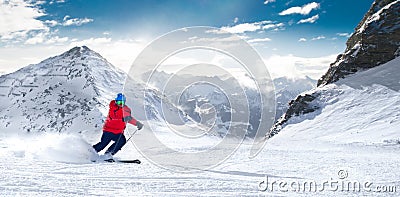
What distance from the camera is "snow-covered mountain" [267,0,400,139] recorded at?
25.1 m

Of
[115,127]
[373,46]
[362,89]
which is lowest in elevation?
[115,127]

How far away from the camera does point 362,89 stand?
107 feet

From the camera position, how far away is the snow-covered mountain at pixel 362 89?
82.4 ft

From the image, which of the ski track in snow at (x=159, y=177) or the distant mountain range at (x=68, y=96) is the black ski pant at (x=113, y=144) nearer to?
the ski track in snow at (x=159, y=177)

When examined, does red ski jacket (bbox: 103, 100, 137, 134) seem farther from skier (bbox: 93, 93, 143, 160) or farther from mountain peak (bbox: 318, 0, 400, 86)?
mountain peak (bbox: 318, 0, 400, 86)

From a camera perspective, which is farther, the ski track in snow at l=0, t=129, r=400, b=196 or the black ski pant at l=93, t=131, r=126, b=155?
the black ski pant at l=93, t=131, r=126, b=155

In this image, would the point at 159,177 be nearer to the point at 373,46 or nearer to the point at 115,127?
the point at 115,127

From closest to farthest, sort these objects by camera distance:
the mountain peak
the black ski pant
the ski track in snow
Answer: the ski track in snow, the black ski pant, the mountain peak

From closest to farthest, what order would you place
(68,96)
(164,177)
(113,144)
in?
(164,177) → (113,144) → (68,96)

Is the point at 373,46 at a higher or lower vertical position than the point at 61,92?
higher

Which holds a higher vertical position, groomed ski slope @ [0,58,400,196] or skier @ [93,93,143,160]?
skier @ [93,93,143,160]

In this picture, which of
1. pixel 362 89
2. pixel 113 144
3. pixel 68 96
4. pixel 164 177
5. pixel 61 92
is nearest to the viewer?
pixel 164 177

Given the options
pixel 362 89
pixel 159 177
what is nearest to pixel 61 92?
pixel 362 89

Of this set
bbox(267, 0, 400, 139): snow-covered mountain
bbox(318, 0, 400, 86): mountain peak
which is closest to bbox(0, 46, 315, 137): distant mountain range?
bbox(318, 0, 400, 86): mountain peak
